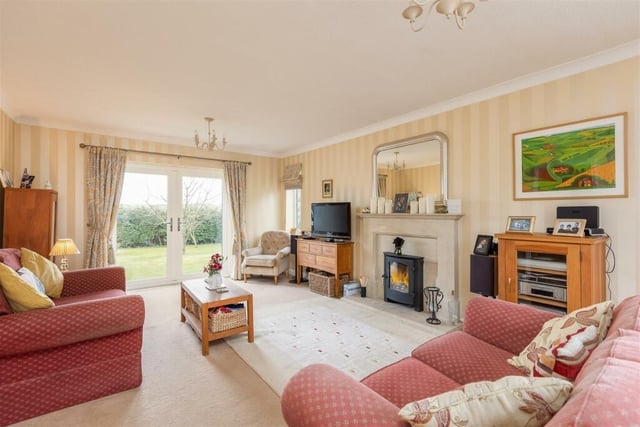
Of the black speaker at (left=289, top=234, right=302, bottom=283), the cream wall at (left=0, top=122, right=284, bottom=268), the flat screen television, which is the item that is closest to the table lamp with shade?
the cream wall at (left=0, top=122, right=284, bottom=268)

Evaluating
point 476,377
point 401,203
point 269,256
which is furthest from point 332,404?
point 269,256

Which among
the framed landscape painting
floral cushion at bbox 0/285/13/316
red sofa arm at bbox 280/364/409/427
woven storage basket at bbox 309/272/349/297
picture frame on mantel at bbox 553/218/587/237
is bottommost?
woven storage basket at bbox 309/272/349/297

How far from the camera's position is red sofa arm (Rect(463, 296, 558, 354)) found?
1689mm

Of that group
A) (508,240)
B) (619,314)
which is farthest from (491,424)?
(508,240)

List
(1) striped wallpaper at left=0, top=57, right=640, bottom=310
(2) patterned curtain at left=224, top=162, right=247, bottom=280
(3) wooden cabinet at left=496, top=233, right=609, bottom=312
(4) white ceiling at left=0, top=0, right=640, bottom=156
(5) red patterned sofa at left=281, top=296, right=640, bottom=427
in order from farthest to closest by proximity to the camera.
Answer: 1. (2) patterned curtain at left=224, top=162, right=247, bottom=280
2. (1) striped wallpaper at left=0, top=57, right=640, bottom=310
3. (3) wooden cabinet at left=496, top=233, right=609, bottom=312
4. (4) white ceiling at left=0, top=0, right=640, bottom=156
5. (5) red patterned sofa at left=281, top=296, right=640, bottom=427

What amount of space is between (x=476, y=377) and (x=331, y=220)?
3602 millimetres

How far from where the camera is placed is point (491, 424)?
2.63ft

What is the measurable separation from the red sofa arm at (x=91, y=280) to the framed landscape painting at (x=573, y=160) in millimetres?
4273

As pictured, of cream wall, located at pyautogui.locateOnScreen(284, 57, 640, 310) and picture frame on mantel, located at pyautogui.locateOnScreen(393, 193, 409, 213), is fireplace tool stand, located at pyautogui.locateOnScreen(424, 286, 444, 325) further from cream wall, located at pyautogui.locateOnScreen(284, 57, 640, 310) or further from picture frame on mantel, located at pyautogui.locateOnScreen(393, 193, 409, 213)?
picture frame on mantel, located at pyautogui.locateOnScreen(393, 193, 409, 213)

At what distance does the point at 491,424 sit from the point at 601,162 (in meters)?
2.71

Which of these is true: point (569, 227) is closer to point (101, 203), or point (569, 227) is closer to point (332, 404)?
point (332, 404)

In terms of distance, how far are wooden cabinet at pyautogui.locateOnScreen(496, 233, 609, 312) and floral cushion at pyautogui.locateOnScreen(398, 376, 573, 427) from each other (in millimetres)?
1977

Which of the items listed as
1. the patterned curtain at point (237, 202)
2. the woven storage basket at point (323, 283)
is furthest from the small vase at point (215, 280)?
the patterned curtain at point (237, 202)

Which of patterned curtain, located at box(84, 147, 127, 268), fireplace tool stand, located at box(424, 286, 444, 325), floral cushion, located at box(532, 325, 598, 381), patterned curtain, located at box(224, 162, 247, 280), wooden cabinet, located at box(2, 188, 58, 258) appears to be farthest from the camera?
patterned curtain, located at box(224, 162, 247, 280)
